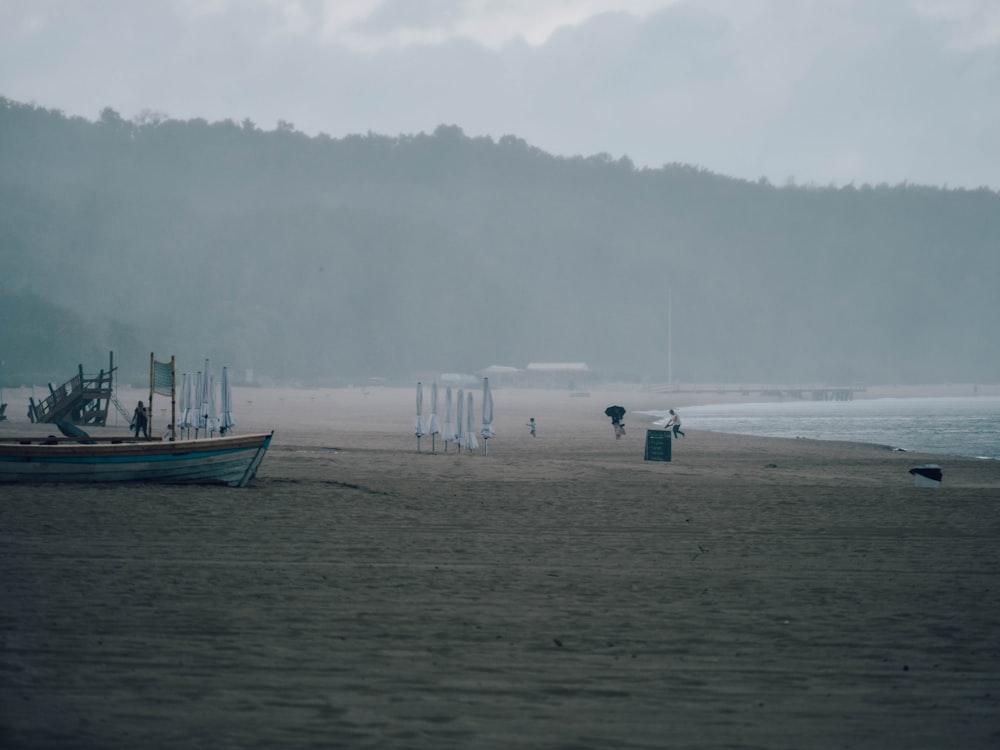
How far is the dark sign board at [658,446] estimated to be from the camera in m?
23.5

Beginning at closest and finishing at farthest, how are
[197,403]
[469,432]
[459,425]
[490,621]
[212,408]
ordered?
[490,621] < [212,408] < [469,432] < [459,425] < [197,403]

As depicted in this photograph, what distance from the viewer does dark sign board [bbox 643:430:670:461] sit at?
924 inches

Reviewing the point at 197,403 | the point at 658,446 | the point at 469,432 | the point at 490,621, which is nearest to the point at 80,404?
the point at 197,403

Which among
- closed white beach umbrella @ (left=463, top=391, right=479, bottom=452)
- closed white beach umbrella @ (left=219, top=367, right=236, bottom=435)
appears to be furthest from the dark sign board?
closed white beach umbrella @ (left=219, top=367, right=236, bottom=435)

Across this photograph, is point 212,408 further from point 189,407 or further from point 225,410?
point 189,407

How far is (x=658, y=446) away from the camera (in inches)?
931

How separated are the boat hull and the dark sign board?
35.5 feet

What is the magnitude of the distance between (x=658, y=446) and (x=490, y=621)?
55.4ft

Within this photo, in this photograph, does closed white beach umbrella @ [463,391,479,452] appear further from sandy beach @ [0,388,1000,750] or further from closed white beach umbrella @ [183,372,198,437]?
sandy beach @ [0,388,1000,750]

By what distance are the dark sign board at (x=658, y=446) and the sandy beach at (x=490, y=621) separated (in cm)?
890

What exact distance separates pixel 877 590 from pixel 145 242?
184782 millimetres

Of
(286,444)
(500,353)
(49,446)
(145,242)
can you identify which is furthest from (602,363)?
(49,446)

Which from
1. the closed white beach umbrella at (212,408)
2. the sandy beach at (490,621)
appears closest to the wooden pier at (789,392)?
the closed white beach umbrella at (212,408)

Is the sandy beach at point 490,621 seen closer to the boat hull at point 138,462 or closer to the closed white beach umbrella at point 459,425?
the boat hull at point 138,462
